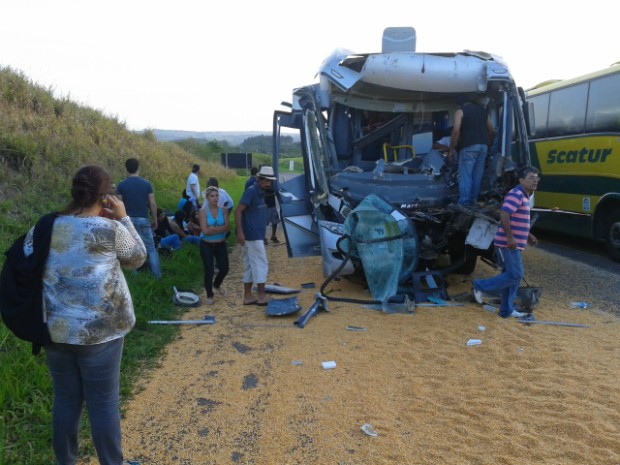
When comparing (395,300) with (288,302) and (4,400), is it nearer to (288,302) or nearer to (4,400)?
(288,302)

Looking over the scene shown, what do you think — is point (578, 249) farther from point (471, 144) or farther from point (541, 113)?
point (471, 144)

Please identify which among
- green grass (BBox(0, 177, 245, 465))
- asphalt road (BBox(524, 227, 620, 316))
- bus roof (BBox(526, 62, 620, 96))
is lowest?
green grass (BBox(0, 177, 245, 465))

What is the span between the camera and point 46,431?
3092 millimetres

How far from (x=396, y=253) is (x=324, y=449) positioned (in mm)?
3245

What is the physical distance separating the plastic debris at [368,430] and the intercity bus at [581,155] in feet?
22.3

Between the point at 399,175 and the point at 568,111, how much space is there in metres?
4.94

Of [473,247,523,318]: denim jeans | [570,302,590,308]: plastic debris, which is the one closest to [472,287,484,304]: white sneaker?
[473,247,523,318]: denim jeans

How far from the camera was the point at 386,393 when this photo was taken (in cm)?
371

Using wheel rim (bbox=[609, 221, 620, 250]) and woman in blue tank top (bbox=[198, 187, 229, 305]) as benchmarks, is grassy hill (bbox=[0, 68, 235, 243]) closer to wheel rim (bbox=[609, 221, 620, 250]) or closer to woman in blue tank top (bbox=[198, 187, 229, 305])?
woman in blue tank top (bbox=[198, 187, 229, 305])

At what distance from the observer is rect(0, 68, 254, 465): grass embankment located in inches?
127

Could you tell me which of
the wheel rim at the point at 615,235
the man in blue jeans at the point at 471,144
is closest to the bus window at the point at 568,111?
the wheel rim at the point at 615,235

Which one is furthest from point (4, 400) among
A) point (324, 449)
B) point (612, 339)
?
point (612, 339)

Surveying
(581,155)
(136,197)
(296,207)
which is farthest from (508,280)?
(581,155)

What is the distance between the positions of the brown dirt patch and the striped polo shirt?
91 centimetres
